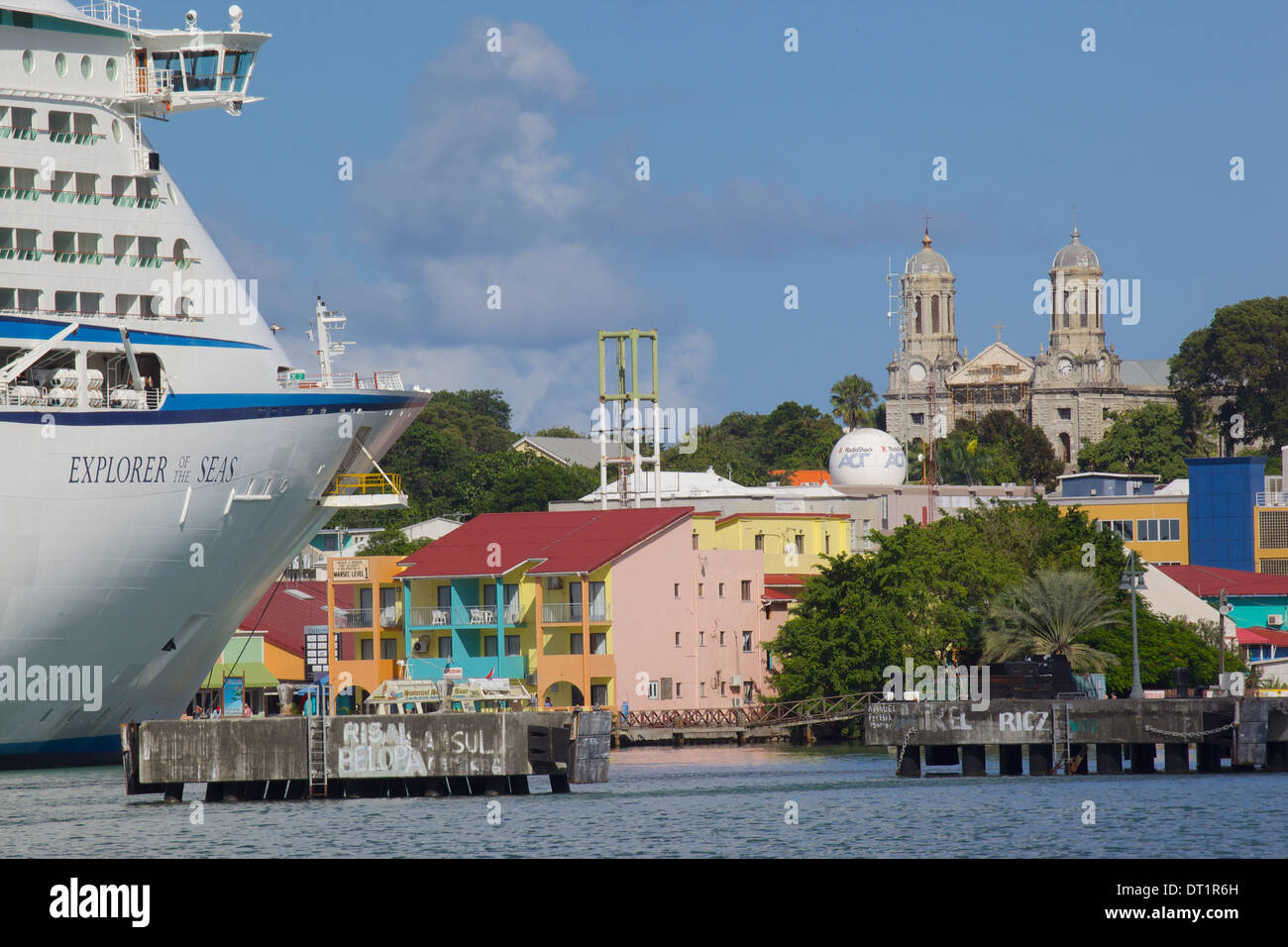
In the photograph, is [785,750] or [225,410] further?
[785,750]

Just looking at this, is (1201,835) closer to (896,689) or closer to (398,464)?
(896,689)

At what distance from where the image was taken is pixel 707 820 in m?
45.3

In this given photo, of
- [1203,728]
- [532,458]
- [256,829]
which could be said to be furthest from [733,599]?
[532,458]

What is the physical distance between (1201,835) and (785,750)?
36536 millimetres

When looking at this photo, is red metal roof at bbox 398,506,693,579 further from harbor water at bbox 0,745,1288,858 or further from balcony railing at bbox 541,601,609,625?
harbor water at bbox 0,745,1288,858

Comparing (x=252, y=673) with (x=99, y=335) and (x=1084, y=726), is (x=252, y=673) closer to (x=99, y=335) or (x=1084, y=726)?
(x=99, y=335)

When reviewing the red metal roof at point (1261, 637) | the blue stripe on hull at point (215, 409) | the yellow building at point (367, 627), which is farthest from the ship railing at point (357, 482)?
the red metal roof at point (1261, 637)

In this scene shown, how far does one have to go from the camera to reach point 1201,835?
135 ft

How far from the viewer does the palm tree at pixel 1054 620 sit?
7900 cm

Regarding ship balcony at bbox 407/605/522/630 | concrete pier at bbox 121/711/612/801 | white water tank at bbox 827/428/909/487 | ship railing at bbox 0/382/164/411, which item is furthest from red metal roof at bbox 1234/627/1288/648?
ship railing at bbox 0/382/164/411

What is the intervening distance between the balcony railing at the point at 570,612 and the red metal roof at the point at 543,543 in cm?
175

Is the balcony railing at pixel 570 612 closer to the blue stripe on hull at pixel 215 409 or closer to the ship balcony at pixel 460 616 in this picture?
the ship balcony at pixel 460 616

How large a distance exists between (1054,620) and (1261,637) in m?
26.6

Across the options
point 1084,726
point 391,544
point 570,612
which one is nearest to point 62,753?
point 1084,726
